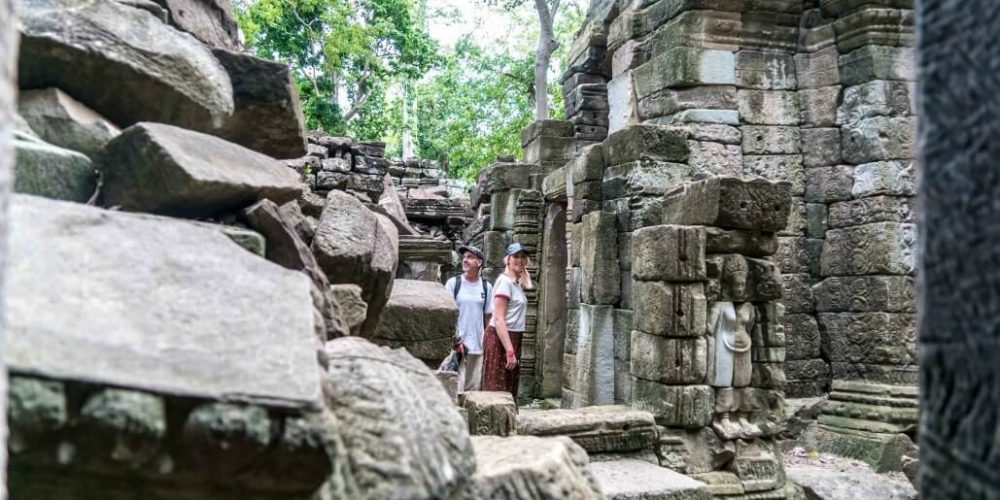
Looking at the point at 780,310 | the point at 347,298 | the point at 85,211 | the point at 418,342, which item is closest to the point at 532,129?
the point at 780,310

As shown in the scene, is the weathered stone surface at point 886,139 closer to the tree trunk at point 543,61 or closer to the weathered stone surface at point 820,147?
the weathered stone surface at point 820,147

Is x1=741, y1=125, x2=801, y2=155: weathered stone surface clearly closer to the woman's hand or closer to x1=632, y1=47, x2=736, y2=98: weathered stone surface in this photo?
x1=632, y1=47, x2=736, y2=98: weathered stone surface

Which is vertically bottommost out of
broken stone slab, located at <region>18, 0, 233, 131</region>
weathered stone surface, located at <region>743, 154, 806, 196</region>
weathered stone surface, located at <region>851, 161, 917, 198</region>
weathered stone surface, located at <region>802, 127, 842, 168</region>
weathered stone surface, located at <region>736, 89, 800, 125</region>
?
broken stone slab, located at <region>18, 0, 233, 131</region>

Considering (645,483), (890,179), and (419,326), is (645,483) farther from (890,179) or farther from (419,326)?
(890,179)

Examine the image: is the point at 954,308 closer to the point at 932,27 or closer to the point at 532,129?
the point at 932,27

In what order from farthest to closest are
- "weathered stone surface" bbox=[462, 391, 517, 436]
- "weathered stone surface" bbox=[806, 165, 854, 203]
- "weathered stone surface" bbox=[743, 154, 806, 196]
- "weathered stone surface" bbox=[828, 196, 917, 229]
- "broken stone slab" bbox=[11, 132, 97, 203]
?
"weathered stone surface" bbox=[743, 154, 806, 196] < "weathered stone surface" bbox=[806, 165, 854, 203] < "weathered stone surface" bbox=[828, 196, 917, 229] < "weathered stone surface" bbox=[462, 391, 517, 436] < "broken stone slab" bbox=[11, 132, 97, 203]

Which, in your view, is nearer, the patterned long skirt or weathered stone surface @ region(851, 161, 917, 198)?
the patterned long skirt

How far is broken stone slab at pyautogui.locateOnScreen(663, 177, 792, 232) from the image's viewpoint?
17.2 ft

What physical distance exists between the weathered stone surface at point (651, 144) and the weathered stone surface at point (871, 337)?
2.43 metres

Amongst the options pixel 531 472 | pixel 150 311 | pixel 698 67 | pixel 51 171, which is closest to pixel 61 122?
pixel 51 171

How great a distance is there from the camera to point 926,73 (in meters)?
1.28

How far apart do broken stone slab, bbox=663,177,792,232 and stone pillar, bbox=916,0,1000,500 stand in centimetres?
402

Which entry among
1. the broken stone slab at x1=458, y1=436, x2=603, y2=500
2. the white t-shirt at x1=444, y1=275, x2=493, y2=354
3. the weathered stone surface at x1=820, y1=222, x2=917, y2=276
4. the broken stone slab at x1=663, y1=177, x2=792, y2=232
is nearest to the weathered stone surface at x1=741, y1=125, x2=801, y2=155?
the weathered stone surface at x1=820, y1=222, x2=917, y2=276

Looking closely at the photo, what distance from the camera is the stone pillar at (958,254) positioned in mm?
1140
